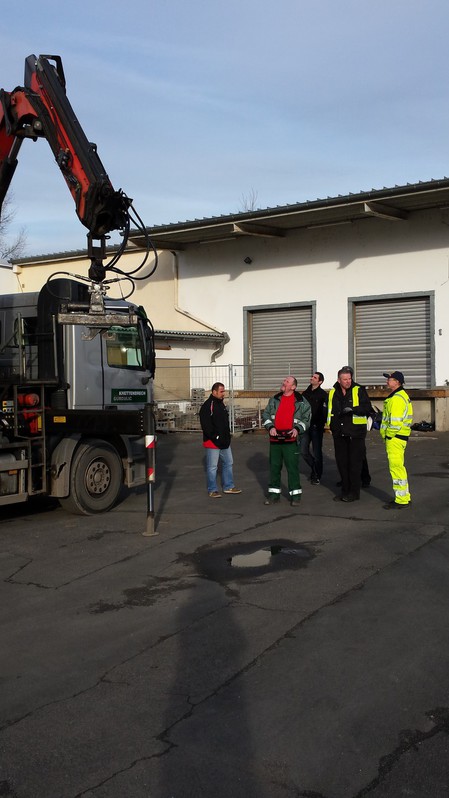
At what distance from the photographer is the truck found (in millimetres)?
9180

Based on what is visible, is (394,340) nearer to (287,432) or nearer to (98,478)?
(287,432)

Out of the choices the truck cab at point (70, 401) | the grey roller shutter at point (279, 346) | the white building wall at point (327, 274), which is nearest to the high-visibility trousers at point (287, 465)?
the truck cab at point (70, 401)

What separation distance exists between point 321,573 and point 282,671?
2450 millimetres

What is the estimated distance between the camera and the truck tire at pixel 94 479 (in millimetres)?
10820

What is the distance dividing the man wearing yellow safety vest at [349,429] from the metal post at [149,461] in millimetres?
2948

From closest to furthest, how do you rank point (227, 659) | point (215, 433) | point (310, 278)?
point (227, 659)
point (215, 433)
point (310, 278)

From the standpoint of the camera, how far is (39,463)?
1043 cm

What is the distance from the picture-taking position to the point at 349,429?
1130 cm

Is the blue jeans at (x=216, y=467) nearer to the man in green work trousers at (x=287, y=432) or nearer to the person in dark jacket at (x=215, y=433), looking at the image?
the person in dark jacket at (x=215, y=433)

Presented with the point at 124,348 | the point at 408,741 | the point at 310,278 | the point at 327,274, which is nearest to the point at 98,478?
the point at 124,348

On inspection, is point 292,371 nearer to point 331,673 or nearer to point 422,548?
point 422,548

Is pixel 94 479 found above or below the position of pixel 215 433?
below

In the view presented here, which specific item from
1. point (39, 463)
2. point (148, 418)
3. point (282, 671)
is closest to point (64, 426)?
point (39, 463)

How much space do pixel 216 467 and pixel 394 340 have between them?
46.1ft
